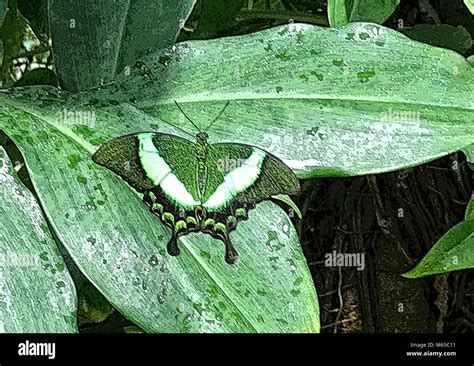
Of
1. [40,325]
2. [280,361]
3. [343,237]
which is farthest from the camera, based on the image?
[343,237]

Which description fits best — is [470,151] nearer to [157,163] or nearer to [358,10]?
[358,10]

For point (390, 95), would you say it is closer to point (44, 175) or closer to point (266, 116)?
point (266, 116)

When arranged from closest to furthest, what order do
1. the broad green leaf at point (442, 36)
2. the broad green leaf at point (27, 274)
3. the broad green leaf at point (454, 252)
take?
the broad green leaf at point (27, 274) → the broad green leaf at point (454, 252) → the broad green leaf at point (442, 36)

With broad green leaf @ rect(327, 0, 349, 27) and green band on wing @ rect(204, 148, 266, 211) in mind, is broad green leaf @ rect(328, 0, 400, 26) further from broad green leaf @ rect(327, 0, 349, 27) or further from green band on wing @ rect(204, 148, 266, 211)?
green band on wing @ rect(204, 148, 266, 211)

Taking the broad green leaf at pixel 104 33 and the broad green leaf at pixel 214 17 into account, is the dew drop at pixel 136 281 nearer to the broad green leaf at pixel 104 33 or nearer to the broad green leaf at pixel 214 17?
the broad green leaf at pixel 104 33

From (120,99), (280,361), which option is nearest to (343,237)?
(280,361)

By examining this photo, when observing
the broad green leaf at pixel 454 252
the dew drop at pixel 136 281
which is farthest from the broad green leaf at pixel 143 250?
the broad green leaf at pixel 454 252

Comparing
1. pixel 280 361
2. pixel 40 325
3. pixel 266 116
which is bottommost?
pixel 280 361
